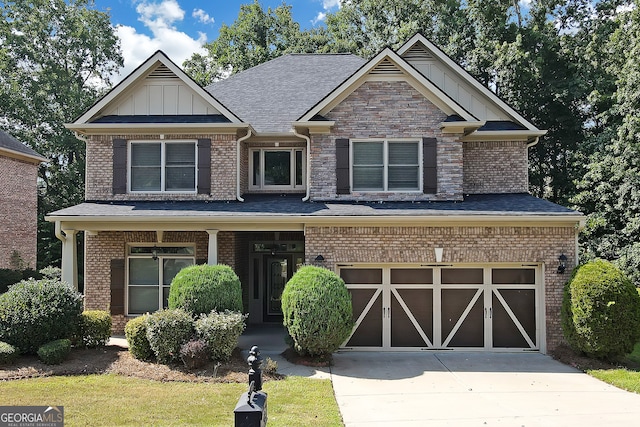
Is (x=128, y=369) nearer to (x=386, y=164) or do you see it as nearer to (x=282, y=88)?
(x=386, y=164)

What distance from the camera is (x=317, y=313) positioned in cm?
1068

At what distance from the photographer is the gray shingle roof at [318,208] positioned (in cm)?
1235

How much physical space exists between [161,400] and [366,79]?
959 centimetres

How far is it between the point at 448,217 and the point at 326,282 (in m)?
3.49

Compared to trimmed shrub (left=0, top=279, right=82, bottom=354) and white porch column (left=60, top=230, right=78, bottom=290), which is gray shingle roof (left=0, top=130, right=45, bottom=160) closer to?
white porch column (left=60, top=230, right=78, bottom=290)

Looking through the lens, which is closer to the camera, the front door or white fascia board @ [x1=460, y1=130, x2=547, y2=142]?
white fascia board @ [x1=460, y1=130, x2=547, y2=142]

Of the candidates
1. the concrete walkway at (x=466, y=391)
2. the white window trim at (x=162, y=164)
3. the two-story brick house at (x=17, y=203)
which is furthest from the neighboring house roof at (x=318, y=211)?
the two-story brick house at (x=17, y=203)

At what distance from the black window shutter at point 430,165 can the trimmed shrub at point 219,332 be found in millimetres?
6342

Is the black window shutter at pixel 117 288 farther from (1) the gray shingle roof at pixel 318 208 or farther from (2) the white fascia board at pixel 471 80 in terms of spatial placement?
(2) the white fascia board at pixel 471 80

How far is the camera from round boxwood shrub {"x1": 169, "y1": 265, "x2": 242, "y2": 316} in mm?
11062

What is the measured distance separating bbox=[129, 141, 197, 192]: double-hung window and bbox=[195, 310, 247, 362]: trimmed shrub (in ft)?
16.8

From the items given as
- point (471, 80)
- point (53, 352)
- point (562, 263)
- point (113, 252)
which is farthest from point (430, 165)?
point (53, 352)

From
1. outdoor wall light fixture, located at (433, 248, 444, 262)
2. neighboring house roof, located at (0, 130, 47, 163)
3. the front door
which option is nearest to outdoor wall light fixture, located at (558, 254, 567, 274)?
outdoor wall light fixture, located at (433, 248, 444, 262)

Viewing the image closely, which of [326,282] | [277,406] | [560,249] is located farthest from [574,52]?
[277,406]
